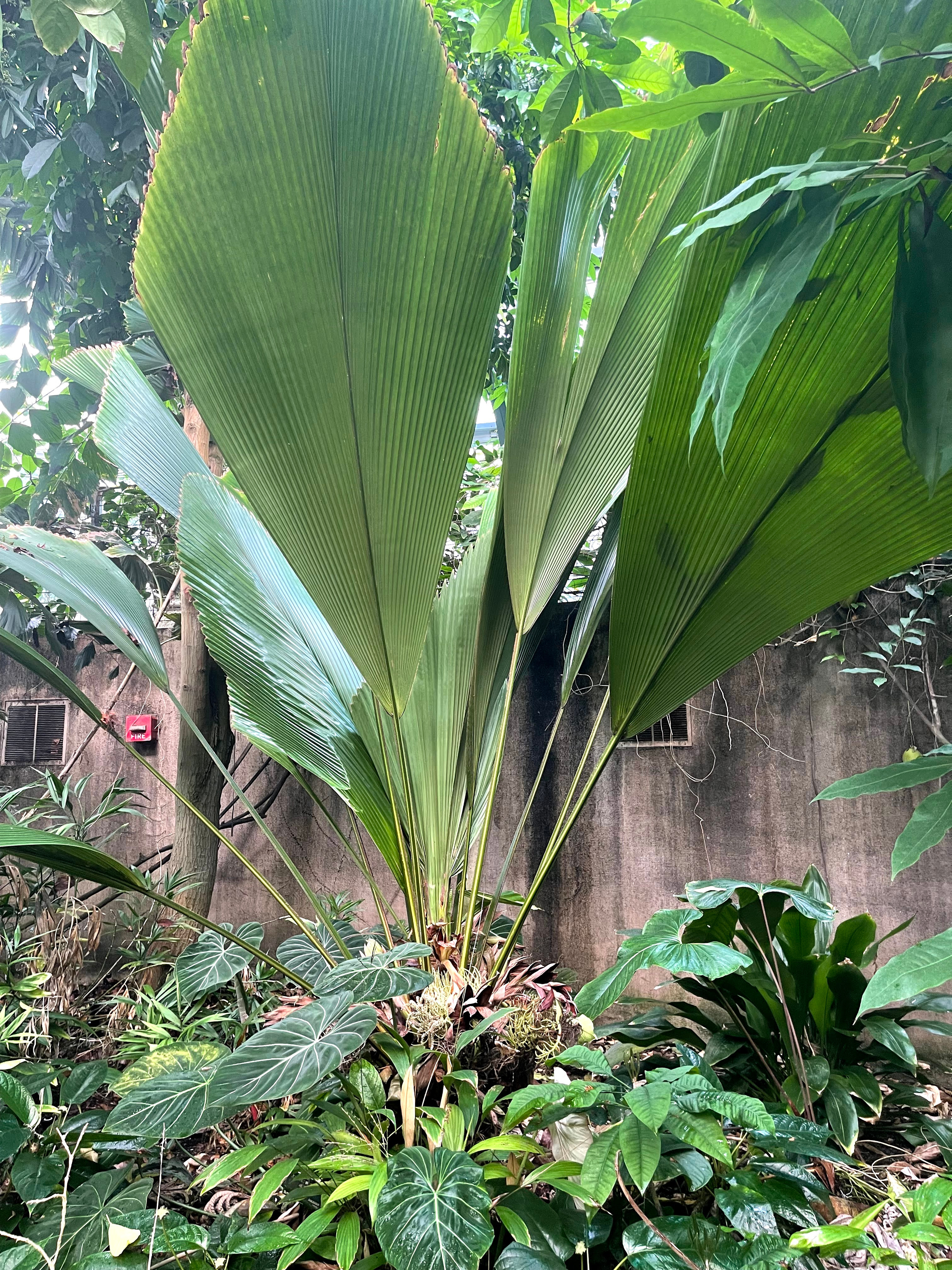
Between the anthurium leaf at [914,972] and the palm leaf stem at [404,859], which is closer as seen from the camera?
the anthurium leaf at [914,972]

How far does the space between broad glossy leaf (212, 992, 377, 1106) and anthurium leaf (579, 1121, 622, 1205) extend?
0.98ft

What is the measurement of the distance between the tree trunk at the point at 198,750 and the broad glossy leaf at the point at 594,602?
1.23 m

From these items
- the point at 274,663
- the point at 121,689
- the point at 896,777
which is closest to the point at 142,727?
the point at 121,689

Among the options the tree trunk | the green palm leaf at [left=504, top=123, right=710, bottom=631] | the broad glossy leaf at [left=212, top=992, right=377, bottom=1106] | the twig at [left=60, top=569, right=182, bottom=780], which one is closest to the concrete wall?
the twig at [left=60, top=569, right=182, bottom=780]

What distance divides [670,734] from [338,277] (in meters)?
1.83

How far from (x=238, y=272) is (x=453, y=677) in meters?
0.90

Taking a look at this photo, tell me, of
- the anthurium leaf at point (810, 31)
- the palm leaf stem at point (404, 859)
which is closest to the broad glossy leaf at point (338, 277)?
the palm leaf stem at point (404, 859)

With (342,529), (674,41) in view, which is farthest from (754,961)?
(674,41)

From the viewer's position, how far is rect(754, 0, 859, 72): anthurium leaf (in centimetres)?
47

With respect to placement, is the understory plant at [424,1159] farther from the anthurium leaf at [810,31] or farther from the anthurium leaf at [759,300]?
the anthurium leaf at [810,31]

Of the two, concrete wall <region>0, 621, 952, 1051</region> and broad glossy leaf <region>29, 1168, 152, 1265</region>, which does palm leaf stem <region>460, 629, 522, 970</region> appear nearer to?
broad glossy leaf <region>29, 1168, 152, 1265</region>

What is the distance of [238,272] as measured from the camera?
0.87 meters

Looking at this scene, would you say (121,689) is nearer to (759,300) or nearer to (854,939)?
(854,939)

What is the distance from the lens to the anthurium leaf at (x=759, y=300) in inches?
19.5
